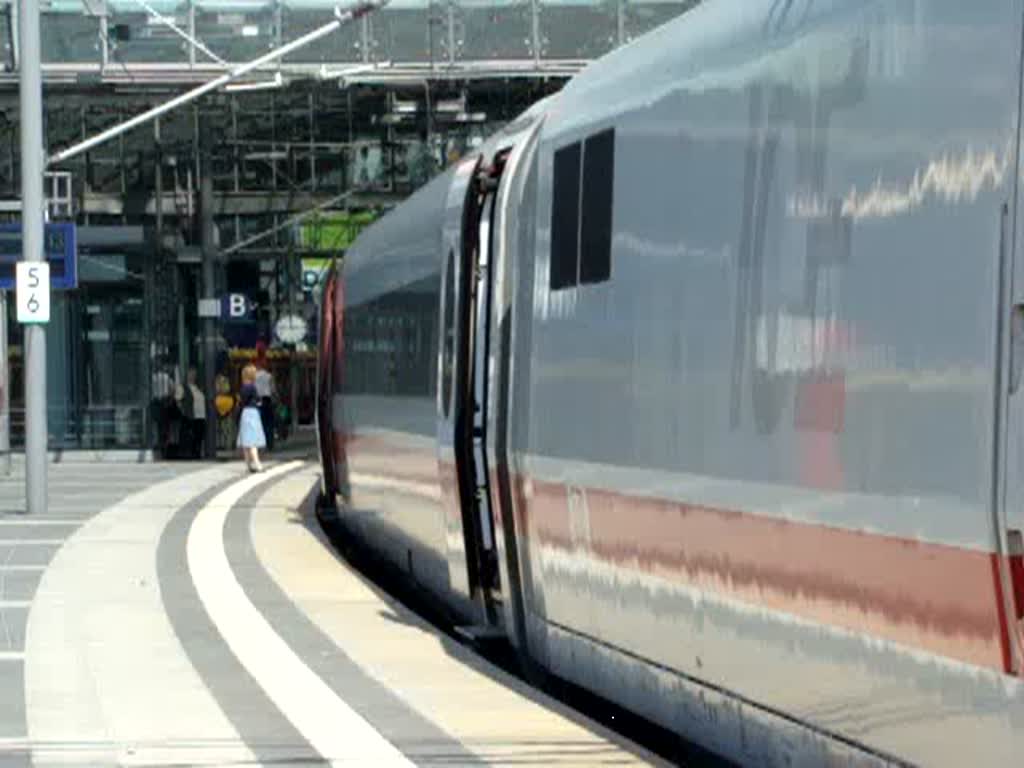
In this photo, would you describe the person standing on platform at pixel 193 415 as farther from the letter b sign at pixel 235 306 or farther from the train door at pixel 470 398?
the train door at pixel 470 398

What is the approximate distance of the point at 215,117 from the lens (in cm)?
4353

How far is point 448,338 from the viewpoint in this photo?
13.8m

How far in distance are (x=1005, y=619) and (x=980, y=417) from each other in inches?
18.8

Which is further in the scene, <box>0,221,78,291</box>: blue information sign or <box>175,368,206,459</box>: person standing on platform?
<box>175,368,206,459</box>: person standing on platform

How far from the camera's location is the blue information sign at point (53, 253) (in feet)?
94.7

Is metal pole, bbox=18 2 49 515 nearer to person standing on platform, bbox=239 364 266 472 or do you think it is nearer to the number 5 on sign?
the number 5 on sign

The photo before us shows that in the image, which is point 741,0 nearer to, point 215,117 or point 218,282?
point 215,117

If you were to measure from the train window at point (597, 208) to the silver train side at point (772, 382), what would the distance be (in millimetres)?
23

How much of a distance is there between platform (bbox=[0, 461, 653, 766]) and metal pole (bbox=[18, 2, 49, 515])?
3.62 metres

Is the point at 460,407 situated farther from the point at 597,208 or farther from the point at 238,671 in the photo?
the point at 597,208

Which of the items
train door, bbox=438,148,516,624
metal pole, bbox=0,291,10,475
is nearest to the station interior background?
metal pole, bbox=0,291,10,475

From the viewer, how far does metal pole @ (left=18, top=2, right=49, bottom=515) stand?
25812mm

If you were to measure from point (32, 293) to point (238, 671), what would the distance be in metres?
14.1

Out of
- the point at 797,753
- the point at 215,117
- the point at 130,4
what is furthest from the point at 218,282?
the point at 797,753
